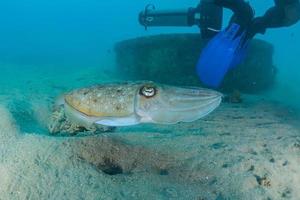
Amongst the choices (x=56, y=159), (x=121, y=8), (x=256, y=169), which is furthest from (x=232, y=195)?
(x=121, y=8)

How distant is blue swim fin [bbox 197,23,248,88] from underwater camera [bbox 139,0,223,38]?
97 centimetres

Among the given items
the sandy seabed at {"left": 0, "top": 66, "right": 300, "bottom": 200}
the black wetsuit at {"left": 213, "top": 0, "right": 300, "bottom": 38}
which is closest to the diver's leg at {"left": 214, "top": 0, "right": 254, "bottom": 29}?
the black wetsuit at {"left": 213, "top": 0, "right": 300, "bottom": 38}

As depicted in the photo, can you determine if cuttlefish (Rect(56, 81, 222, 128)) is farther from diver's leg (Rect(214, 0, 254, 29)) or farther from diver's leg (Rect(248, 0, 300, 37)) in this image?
diver's leg (Rect(248, 0, 300, 37))

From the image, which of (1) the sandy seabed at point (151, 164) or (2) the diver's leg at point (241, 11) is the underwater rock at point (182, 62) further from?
(1) the sandy seabed at point (151, 164)

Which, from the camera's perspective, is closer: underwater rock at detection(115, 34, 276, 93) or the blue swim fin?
the blue swim fin

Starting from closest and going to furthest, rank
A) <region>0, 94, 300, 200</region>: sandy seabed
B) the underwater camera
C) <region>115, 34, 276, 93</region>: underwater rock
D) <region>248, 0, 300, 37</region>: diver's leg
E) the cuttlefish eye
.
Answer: <region>0, 94, 300, 200</region>: sandy seabed < the cuttlefish eye < <region>248, 0, 300, 37</region>: diver's leg < the underwater camera < <region>115, 34, 276, 93</region>: underwater rock

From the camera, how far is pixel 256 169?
4066mm

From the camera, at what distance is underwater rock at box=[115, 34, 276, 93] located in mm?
10273

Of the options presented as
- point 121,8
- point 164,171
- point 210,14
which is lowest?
point 121,8

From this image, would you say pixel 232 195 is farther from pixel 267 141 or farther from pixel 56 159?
pixel 56 159

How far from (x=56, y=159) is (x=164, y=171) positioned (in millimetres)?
1179

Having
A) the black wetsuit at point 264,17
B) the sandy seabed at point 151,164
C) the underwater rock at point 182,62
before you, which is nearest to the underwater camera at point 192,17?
the underwater rock at point 182,62

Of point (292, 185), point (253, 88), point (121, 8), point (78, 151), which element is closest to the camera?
point (292, 185)

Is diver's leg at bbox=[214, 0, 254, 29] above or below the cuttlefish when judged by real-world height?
above
